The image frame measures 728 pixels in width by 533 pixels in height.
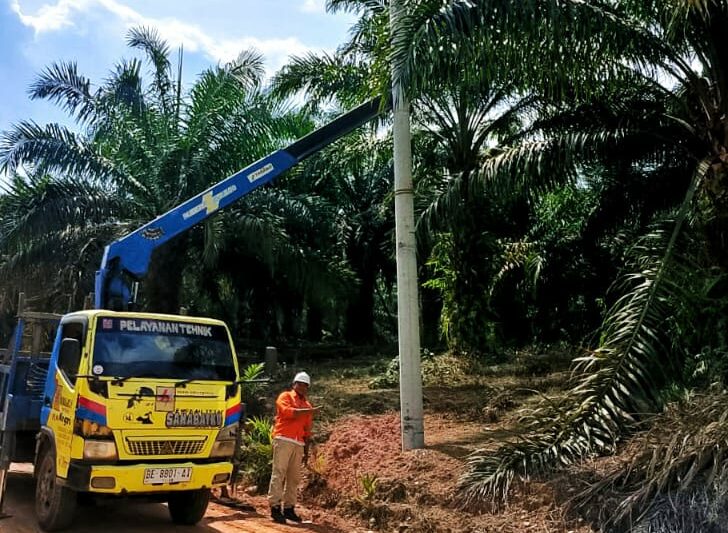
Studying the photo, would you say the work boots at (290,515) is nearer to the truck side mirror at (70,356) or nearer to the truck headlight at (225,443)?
the truck headlight at (225,443)

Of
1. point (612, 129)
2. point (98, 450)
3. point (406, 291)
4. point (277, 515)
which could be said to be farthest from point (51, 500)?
point (612, 129)

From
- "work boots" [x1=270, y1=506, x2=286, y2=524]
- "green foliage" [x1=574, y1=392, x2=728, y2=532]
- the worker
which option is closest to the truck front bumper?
the worker

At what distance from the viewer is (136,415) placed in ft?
23.3

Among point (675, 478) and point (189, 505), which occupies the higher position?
point (675, 478)

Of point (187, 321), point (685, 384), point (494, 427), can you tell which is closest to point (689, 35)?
point (685, 384)

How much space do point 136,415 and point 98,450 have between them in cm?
47

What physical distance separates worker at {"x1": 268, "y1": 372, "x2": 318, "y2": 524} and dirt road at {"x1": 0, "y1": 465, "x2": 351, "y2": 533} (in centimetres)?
23

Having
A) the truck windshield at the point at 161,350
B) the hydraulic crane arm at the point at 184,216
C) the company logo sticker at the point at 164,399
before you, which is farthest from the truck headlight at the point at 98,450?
the hydraulic crane arm at the point at 184,216

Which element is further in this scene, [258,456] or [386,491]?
[258,456]

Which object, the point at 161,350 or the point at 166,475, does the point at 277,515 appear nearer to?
the point at 166,475

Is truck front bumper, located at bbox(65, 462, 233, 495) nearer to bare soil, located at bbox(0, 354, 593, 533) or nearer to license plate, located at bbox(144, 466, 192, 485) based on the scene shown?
license plate, located at bbox(144, 466, 192, 485)

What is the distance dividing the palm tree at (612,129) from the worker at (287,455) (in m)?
2.04

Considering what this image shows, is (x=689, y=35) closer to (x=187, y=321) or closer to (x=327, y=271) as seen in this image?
(x=187, y=321)

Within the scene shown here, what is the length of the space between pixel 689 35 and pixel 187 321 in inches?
281
